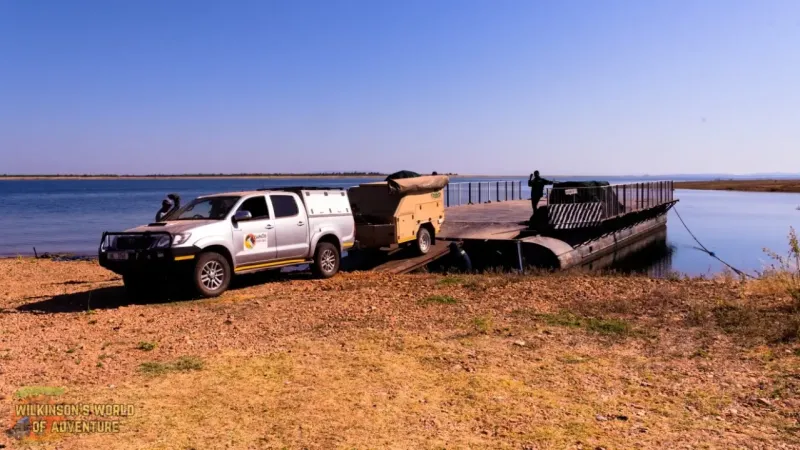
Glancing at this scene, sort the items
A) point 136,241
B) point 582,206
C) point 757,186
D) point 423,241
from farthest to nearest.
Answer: point 757,186, point 582,206, point 423,241, point 136,241

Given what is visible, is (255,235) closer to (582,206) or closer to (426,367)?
(426,367)

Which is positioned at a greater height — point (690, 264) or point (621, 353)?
point (621, 353)

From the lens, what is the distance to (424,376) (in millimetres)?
5797

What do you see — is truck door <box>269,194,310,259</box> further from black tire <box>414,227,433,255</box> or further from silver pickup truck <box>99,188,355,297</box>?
black tire <box>414,227,433,255</box>

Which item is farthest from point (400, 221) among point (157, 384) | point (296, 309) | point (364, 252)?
point (157, 384)

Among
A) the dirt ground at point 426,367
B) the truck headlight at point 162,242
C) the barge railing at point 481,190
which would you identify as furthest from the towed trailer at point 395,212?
the truck headlight at point 162,242

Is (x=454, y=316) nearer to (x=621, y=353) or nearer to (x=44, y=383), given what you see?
(x=621, y=353)

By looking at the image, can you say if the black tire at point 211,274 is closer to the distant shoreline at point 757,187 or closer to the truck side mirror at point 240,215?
the truck side mirror at point 240,215

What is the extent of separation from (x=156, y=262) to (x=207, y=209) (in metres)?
1.85

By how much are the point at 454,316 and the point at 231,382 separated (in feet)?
12.1

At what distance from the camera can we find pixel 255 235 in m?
11.4

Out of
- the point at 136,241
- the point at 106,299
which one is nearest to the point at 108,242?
the point at 136,241

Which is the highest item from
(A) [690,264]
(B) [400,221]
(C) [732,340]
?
(B) [400,221]

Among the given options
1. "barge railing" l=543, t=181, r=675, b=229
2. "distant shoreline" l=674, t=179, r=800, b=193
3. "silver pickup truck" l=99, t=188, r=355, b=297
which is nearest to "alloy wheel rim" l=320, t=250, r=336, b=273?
"silver pickup truck" l=99, t=188, r=355, b=297
